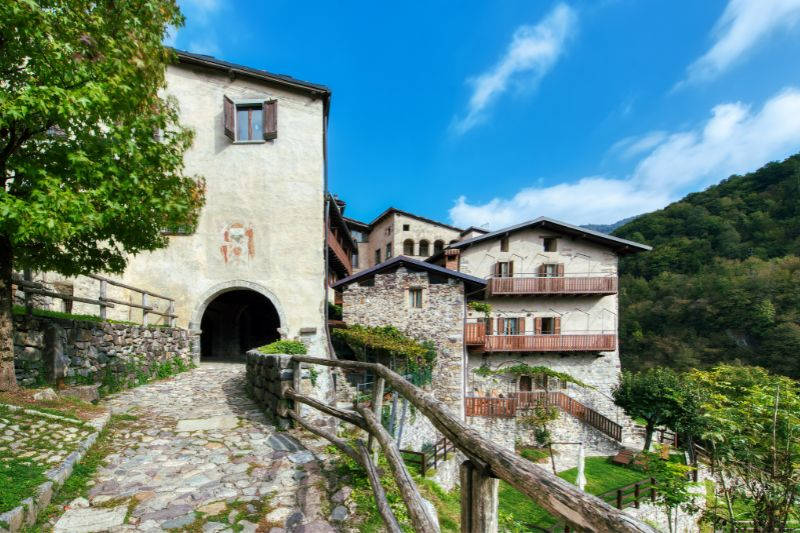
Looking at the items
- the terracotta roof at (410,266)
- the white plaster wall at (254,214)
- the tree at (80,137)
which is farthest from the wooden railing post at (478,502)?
the terracotta roof at (410,266)

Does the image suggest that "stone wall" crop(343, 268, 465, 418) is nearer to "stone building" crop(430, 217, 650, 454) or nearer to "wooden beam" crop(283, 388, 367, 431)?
"stone building" crop(430, 217, 650, 454)

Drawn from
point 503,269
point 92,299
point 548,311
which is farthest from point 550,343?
point 92,299

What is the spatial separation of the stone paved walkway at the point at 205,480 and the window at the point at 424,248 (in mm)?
26974

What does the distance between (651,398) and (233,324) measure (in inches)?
816

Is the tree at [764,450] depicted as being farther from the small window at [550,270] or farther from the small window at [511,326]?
the small window at [550,270]

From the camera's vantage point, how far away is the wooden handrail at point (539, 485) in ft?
3.21

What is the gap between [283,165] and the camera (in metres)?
13.1

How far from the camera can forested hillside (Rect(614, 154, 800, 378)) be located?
30.2 m

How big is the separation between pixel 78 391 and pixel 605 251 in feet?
76.7

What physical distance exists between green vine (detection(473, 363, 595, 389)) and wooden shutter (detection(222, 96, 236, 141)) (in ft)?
53.1

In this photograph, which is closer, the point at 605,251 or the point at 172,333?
the point at 172,333

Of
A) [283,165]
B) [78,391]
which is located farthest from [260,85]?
[78,391]

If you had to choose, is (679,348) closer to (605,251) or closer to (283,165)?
(605,251)

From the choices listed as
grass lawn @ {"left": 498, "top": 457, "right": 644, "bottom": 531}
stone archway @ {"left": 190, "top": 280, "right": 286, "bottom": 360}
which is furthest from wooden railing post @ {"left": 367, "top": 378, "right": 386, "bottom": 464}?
stone archway @ {"left": 190, "top": 280, "right": 286, "bottom": 360}
